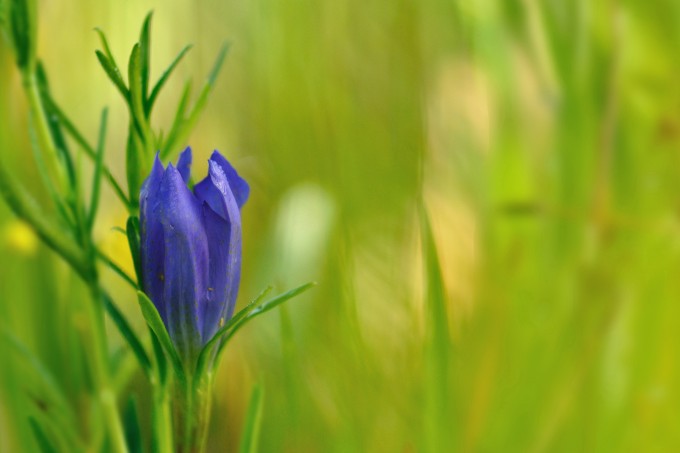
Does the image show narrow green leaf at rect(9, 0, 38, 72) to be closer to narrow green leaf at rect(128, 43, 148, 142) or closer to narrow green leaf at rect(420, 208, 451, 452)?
narrow green leaf at rect(128, 43, 148, 142)

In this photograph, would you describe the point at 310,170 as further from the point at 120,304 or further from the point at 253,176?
the point at 120,304

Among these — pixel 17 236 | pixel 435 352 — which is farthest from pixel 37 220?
pixel 17 236

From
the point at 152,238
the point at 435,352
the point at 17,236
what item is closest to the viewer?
the point at 152,238

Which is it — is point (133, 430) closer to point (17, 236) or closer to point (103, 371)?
point (103, 371)

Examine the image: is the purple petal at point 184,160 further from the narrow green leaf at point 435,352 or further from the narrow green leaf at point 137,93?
the narrow green leaf at point 435,352

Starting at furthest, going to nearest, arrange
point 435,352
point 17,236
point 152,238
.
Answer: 1. point 17,236
2. point 435,352
3. point 152,238

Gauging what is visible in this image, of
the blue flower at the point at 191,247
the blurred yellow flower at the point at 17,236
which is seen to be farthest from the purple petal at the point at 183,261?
the blurred yellow flower at the point at 17,236
